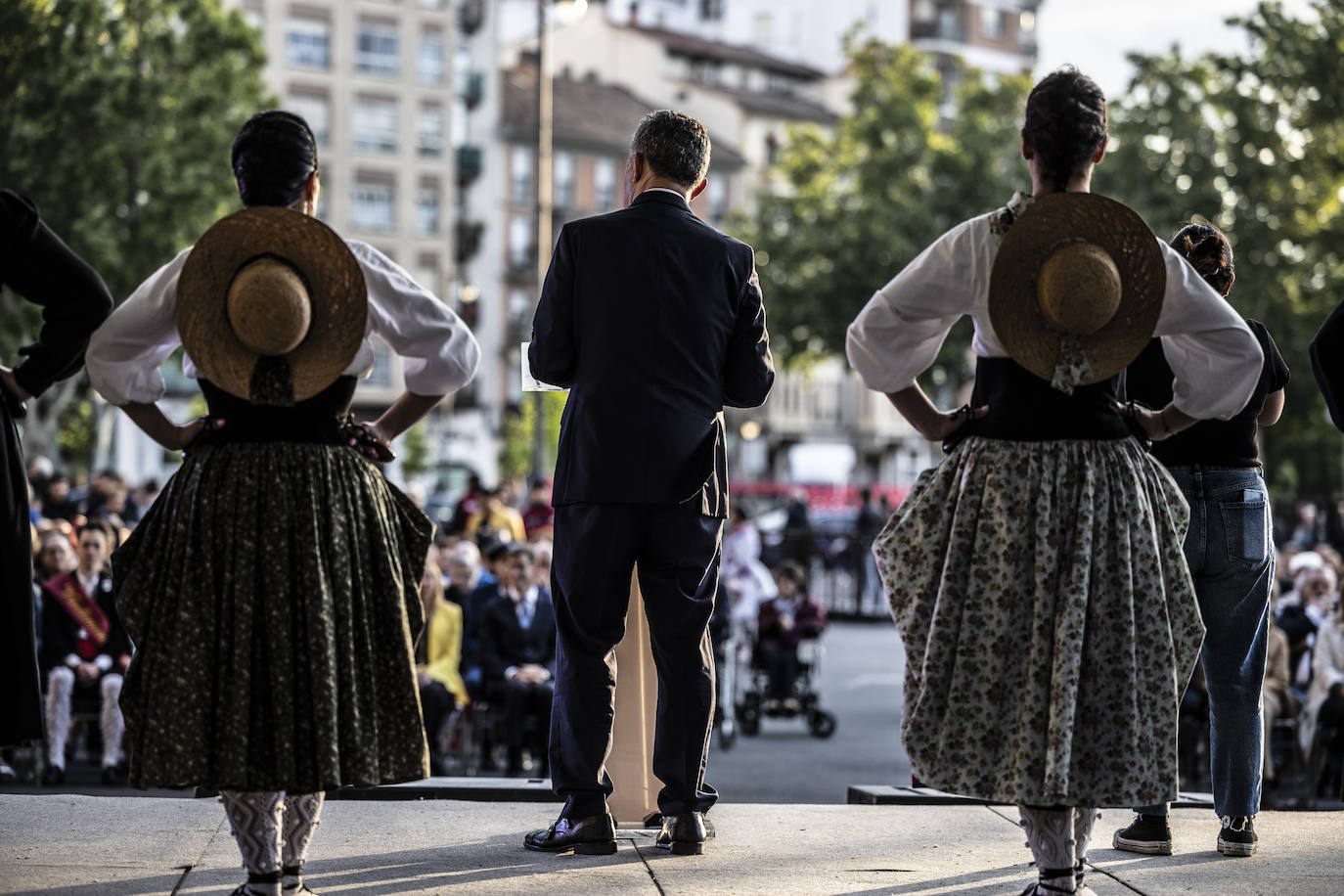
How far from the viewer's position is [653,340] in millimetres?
5906

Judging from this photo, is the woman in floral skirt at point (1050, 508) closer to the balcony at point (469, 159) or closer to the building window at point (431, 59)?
the building window at point (431, 59)

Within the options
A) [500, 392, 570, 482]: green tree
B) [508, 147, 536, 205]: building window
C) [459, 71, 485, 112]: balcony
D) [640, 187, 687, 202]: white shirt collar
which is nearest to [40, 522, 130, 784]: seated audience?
[640, 187, 687, 202]: white shirt collar

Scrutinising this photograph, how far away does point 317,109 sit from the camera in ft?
214

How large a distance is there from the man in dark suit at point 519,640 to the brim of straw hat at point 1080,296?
8.74 meters

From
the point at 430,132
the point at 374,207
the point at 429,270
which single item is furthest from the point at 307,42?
the point at 429,270

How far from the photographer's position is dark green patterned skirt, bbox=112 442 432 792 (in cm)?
465

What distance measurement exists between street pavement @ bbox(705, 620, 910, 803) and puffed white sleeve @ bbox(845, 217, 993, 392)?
6099mm

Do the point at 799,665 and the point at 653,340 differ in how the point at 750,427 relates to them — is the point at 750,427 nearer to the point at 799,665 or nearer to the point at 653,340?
the point at 799,665

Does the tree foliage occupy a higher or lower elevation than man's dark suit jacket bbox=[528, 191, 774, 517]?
higher

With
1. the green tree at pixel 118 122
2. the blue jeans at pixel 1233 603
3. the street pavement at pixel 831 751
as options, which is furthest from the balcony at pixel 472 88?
the blue jeans at pixel 1233 603

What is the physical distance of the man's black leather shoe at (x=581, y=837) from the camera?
5.95 meters

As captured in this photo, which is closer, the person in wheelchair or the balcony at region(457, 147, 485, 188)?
the person in wheelchair

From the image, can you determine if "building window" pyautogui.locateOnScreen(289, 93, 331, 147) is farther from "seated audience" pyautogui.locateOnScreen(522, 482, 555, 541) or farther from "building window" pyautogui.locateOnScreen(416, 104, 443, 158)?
"seated audience" pyautogui.locateOnScreen(522, 482, 555, 541)

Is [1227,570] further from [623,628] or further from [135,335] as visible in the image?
[135,335]
